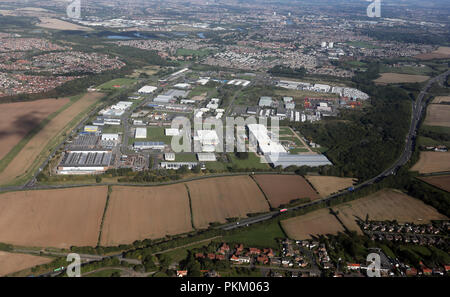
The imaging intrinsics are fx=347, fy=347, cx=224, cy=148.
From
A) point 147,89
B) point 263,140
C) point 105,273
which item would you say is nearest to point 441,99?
point 263,140

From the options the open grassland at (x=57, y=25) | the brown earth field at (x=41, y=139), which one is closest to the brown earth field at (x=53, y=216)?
the brown earth field at (x=41, y=139)

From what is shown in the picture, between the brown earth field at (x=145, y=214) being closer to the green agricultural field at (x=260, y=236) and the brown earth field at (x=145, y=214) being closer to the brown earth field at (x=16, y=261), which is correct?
the green agricultural field at (x=260, y=236)

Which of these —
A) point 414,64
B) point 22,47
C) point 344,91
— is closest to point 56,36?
point 22,47

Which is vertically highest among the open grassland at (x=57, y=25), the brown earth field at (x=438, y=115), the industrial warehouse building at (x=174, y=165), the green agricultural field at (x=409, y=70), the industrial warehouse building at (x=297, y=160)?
the open grassland at (x=57, y=25)

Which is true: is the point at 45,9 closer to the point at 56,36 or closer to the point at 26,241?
the point at 56,36

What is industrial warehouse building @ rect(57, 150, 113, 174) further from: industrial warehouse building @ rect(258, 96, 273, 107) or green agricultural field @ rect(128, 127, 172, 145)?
industrial warehouse building @ rect(258, 96, 273, 107)
